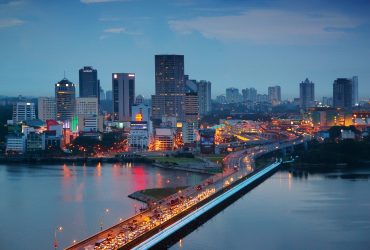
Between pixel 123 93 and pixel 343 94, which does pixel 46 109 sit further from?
pixel 343 94

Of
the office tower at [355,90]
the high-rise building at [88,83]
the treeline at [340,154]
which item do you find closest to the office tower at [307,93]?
the office tower at [355,90]

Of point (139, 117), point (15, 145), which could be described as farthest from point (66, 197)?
point (139, 117)

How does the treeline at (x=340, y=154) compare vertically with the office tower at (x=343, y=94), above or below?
below

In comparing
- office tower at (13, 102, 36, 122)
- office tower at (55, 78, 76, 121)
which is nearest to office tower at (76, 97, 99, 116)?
office tower at (55, 78, 76, 121)

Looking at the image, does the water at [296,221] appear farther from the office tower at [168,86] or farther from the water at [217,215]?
the office tower at [168,86]

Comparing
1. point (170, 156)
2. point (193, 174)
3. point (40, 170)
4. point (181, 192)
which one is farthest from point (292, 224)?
point (170, 156)

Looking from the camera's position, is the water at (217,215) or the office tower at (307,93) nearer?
the water at (217,215)

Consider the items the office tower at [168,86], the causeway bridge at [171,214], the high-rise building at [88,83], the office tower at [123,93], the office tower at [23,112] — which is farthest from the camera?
the high-rise building at [88,83]
